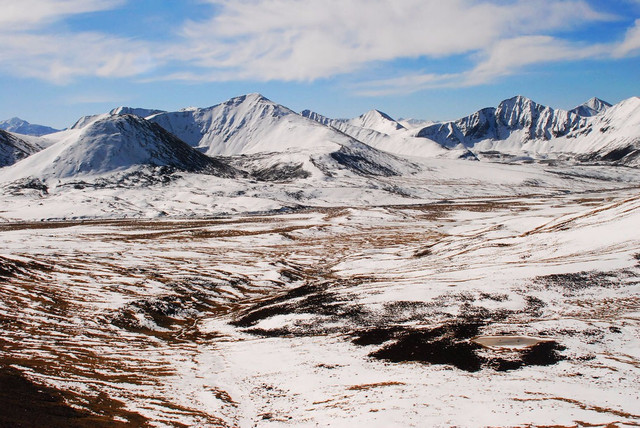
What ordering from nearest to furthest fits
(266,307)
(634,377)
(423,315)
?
(634,377), (423,315), (266,307)

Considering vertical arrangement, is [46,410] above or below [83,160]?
below

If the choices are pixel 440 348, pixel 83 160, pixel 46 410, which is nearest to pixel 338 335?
pixel 440 348

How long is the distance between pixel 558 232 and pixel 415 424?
4673 centimetres

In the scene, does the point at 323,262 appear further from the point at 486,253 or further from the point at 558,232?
the point at 558,232

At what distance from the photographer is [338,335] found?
2777 centimetres

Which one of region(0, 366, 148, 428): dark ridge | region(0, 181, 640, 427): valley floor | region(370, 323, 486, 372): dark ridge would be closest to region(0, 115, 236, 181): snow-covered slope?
region(0, 181, 640, 427): valley floor

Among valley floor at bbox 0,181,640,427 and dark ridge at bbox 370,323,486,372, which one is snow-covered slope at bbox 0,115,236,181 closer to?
valley floor at bbox 0,181,640,427

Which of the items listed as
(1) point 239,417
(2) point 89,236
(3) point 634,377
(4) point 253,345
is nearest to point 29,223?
(2) point 89,236

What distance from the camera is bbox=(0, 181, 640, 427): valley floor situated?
16562 mm

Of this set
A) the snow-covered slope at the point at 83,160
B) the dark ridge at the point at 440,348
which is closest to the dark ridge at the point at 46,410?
the dark ridge at the point at 440,348

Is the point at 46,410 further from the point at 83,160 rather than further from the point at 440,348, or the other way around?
the point at 83,160

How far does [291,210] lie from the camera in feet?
470

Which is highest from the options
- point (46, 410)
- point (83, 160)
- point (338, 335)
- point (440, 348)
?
point (83, 160)

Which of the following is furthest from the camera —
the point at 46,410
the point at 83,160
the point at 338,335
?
the point at 83,160
